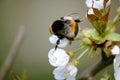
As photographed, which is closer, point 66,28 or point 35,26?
point 66,28

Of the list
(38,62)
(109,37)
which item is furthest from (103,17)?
(38,62)

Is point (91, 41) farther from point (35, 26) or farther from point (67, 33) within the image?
point (35, 26)

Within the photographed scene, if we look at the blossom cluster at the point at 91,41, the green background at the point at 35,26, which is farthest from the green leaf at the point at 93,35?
the green background at the point at 35,26

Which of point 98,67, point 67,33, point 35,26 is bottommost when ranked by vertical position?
point 35,26

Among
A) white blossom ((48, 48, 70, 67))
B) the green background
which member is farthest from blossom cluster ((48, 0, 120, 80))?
the green background

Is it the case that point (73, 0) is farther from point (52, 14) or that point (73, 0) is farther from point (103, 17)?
point (103, 17)

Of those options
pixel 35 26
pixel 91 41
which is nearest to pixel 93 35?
pixel 91 41

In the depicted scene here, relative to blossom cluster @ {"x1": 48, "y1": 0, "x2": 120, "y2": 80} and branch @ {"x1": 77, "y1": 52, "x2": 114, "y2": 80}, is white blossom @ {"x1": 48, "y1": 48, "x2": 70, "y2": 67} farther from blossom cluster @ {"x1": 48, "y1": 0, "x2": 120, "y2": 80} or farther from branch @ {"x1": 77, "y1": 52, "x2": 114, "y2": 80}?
branch @ {"x1": 77, "y1": 52, "x2": 114, "y2": 80}
